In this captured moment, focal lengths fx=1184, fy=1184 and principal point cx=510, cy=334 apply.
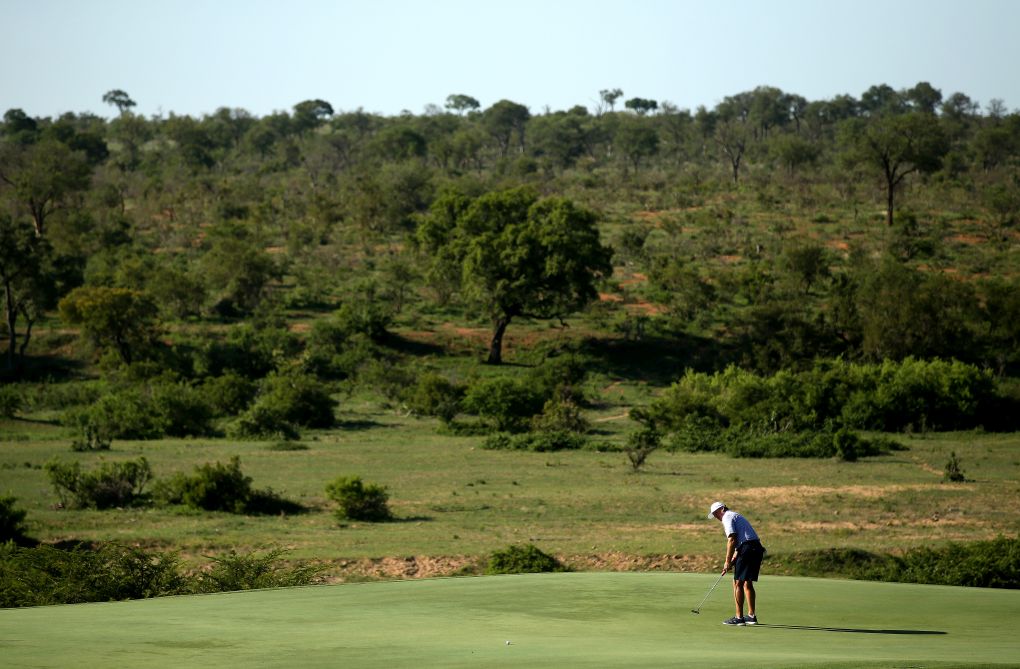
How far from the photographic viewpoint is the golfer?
12.1 m

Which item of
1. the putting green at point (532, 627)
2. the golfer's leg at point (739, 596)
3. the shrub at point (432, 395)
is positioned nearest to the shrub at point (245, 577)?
the putting green at point (532, 627)

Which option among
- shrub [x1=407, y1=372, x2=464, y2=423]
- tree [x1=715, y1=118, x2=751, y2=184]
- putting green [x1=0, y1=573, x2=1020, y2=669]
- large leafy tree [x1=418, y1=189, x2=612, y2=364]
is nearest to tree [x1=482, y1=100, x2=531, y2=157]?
tree [x1=715, y1=118, x2=751, y2=184]

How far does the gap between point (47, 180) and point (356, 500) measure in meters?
50.3

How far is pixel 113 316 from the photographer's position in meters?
48.4

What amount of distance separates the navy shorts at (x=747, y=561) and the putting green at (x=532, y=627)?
53 cm

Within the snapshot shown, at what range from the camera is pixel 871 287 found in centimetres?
5062

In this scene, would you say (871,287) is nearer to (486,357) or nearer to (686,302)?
(686,302)

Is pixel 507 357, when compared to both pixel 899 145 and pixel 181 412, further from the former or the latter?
pixel 899 145

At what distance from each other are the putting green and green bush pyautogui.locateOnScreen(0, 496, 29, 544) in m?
10.2

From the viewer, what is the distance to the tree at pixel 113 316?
48.4 m

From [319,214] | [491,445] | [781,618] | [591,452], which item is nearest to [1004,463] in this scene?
[591,452]

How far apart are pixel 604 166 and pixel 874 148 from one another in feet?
130

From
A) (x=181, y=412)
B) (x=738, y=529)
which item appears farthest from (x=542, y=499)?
(x=181, y=412)

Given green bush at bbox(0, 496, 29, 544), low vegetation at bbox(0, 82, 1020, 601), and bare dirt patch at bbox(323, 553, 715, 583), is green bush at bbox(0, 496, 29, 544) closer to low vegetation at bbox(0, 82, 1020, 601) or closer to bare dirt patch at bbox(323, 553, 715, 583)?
low vegetation at bbox(0, 82, 1020, 601)
